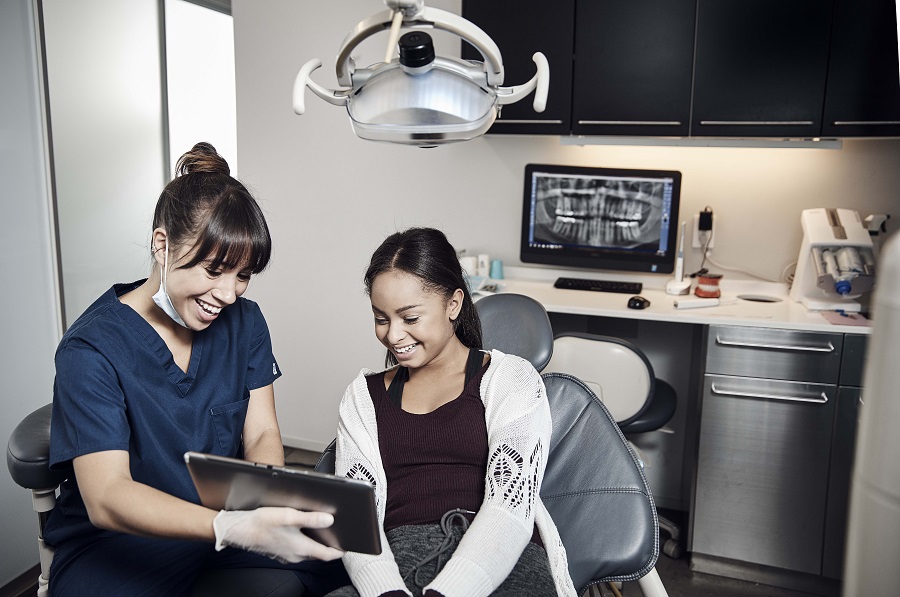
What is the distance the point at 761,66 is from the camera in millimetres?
2449

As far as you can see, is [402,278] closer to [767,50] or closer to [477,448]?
[477,448]

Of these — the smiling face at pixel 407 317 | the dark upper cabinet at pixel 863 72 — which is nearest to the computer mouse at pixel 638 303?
the dark upper cabinet at pixel 863 72

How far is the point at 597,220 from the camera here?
2867 millimetres

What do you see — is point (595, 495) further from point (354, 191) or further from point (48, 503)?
point (354, 191)

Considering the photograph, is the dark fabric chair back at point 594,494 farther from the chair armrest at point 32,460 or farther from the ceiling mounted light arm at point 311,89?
the chair armrest at point 32,460

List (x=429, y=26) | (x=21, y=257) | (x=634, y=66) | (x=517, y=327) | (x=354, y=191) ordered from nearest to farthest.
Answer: (x=429, y=26) → (x=517, y=327) → (x=21, y=257) → (x=634, y=66) → (x=354, y=191)

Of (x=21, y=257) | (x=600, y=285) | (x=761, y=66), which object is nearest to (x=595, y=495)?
(x=600, y=285)

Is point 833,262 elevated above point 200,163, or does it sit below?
below

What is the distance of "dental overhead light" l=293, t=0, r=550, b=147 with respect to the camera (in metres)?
1.00

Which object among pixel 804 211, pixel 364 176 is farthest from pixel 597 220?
pixel 364 176

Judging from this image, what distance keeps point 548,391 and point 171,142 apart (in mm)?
2422

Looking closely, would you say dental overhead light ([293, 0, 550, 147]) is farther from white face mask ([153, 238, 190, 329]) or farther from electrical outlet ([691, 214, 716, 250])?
electrical outlet ([691, 214, 716, 250])

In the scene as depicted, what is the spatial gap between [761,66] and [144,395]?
2173 mm

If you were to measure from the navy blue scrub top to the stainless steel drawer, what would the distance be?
→ 152 centimetres
